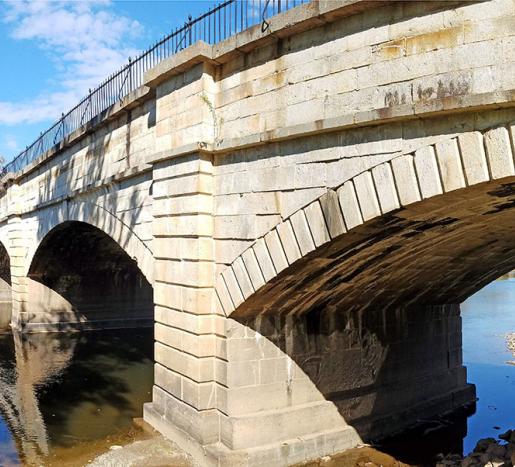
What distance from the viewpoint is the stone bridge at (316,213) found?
5242 mm

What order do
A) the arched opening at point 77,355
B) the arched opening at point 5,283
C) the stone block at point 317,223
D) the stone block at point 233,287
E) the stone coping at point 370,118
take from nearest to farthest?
1. the stone coping at point 370,118
2. the stone block at point 317,223
3. the stone block at point 233,287
4. the arched opening at point 77,355
5. the arched opening at point 5,283

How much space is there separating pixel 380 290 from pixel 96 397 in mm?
7414

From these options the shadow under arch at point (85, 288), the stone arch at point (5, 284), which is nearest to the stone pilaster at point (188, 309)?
the shadow under arch at point (85, 288)

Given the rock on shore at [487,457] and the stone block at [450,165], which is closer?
the stone block at [450,165]

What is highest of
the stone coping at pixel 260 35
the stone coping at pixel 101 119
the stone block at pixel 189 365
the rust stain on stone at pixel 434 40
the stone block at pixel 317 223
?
the stone coping at pixel 101 119

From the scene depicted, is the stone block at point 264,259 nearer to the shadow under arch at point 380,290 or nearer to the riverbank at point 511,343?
the shadow under arch at point 380,290

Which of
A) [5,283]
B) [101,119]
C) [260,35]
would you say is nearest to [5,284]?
[5,283]

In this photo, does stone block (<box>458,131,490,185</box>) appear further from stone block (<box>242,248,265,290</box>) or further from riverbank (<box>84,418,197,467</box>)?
riverbank (<box>84,418,197,467</box>)

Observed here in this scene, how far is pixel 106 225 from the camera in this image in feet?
39.2

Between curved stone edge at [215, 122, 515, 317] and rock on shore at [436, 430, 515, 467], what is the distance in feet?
13.5

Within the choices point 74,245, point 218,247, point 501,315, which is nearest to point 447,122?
point 218,247

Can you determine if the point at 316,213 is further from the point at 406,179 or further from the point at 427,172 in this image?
the point at 427,172

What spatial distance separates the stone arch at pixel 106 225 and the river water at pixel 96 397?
3115 millimetres

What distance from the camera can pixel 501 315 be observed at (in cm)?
2864
